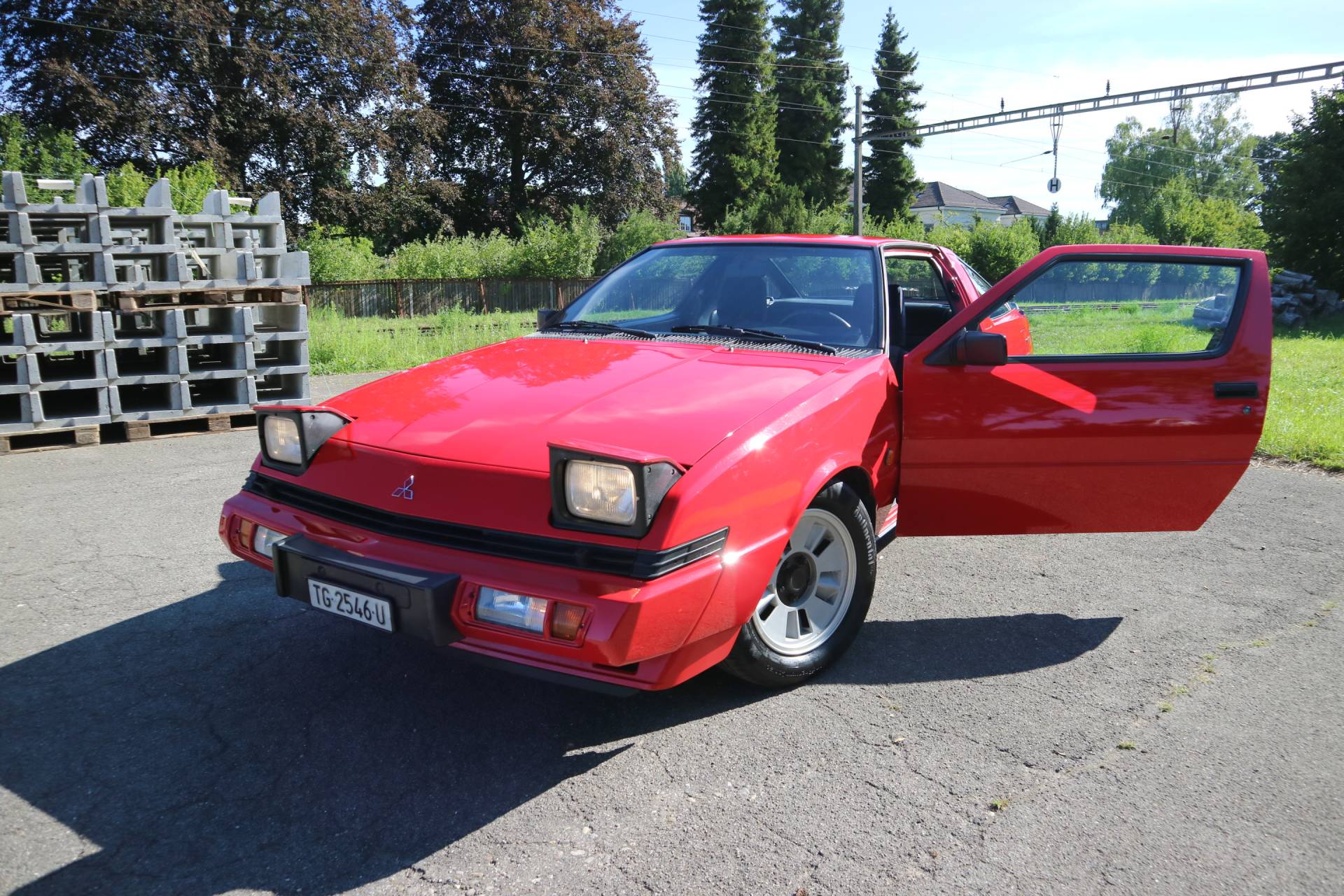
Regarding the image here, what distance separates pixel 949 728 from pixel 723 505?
45.3 inches

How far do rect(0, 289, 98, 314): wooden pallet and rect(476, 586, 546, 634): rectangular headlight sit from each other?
21.2 ft

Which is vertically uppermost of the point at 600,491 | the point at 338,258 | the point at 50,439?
the point at 338,258

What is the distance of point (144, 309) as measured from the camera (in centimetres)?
764

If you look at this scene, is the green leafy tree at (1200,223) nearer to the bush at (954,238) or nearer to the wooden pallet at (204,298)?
the bush at (954,238)

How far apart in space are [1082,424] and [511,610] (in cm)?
246

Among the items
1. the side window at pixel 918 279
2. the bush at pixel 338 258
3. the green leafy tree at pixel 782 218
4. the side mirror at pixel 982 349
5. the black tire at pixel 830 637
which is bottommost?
the black tire at pixel 830 637

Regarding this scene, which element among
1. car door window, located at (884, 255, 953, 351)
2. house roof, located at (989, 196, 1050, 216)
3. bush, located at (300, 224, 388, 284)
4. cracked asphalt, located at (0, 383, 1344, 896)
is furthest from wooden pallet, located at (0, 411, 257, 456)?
house roof, located at (989, 196, 1050, 216)

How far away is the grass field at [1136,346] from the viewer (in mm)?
3977

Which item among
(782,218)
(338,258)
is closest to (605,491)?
(338,258)

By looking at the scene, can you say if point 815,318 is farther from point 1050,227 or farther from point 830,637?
point 1050,227

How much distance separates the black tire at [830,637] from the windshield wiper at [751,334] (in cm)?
67

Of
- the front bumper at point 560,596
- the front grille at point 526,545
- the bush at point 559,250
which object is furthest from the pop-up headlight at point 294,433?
the bush at point 559,250

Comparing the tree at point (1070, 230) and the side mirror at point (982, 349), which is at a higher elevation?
the tree at point (1070, 230)

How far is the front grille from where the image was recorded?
251 centimetres
